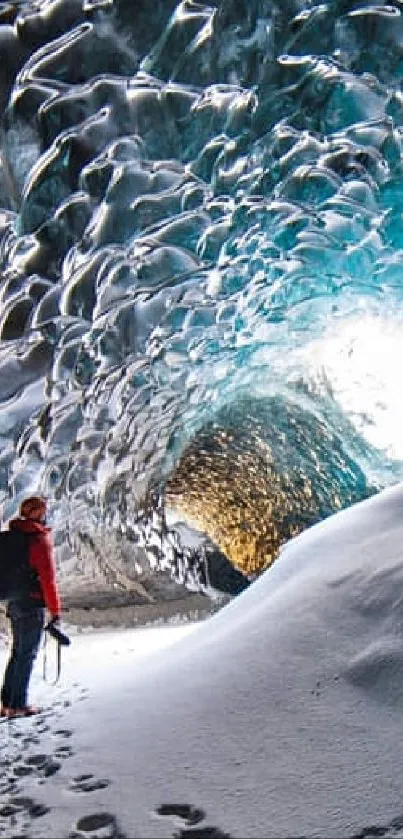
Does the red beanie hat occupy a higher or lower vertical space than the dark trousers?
higher

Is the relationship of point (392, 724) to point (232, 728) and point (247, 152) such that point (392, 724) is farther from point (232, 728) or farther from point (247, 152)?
point (247, 152)

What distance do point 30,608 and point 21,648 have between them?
230mm

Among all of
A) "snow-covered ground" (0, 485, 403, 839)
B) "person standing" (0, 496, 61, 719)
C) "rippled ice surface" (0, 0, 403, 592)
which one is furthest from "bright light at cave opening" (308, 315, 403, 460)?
"person standing" (0, 496, 61, 719)

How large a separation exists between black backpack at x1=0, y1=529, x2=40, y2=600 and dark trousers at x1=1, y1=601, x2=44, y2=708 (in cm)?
10

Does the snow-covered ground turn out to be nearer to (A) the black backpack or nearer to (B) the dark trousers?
(B) the dark trousers

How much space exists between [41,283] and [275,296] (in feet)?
11.6

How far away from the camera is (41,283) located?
5.44 metres

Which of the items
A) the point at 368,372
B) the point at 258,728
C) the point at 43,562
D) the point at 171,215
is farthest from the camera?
the point at 368,372

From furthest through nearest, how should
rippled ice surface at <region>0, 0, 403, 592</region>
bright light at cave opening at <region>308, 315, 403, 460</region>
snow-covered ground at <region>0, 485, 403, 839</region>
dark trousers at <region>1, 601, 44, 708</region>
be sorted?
bright light at cave opening at <region>308, 315, 403, 460</region>
dark trousers at <region>1, 601, 44, 708</region>
rippled ice surface at <region>0, 0, 403, 592</region>
snow-covered ground at <region>0, 485, 403, 839</region>

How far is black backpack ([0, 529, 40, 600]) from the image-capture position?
434 cm

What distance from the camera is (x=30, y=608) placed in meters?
4.40

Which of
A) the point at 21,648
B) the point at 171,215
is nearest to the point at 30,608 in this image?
the point at 21,648

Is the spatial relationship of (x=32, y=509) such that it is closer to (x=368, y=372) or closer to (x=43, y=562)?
(x=43, y=562)

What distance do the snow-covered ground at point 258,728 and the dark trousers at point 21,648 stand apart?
0.86 feet
